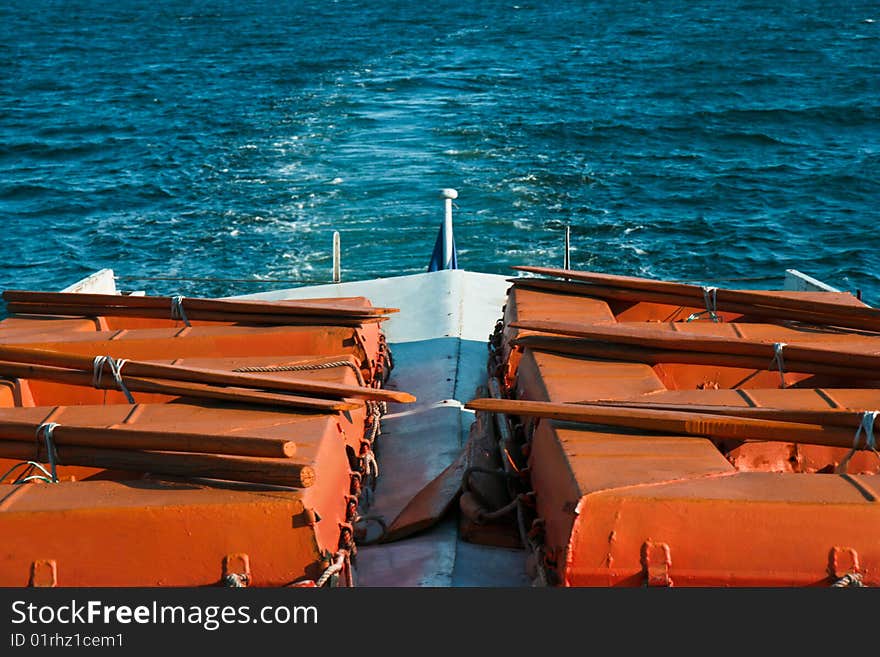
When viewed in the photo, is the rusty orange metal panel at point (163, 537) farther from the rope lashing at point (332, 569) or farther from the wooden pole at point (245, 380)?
the wooden pole at point (245, 380)

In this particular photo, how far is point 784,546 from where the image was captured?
195 inches

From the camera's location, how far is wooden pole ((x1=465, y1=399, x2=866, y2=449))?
5648 mm

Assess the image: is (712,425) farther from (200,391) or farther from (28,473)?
(28,473)

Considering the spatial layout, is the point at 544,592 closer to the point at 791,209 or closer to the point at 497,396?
the point at 497,396

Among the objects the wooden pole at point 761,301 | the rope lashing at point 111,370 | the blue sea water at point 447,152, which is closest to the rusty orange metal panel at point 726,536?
the wooden pole at point 761,301

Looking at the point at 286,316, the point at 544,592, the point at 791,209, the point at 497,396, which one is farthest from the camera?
the point at 791,209

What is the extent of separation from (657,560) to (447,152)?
78.2 ft

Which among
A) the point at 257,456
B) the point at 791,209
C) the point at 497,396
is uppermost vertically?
Answer: the point at 257,456

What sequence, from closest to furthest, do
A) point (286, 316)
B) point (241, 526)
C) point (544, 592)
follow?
point (544, 592), point (241, 526), point (286, 316)

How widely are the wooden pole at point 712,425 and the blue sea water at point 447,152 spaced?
24.3 ft

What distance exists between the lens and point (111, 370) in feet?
21.6

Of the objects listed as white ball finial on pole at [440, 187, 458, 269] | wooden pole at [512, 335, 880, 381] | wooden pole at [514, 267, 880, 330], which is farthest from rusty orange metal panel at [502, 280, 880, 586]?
white ball finial on pole at [440, 187, 458, 269]

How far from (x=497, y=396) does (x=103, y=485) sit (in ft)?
9.54

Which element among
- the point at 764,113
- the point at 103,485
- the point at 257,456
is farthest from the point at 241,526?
the point at 764,113
